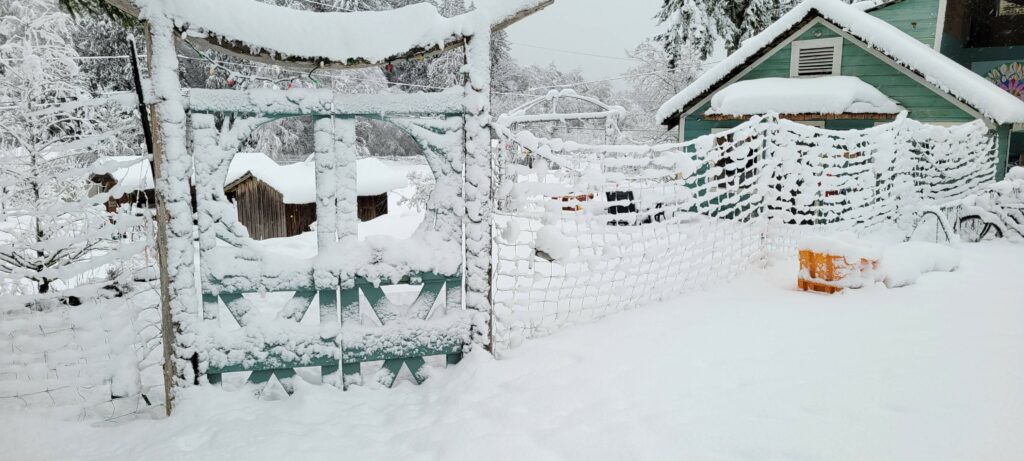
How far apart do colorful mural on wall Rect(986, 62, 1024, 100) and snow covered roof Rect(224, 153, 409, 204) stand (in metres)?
15.4

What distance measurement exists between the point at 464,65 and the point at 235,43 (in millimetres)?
1248

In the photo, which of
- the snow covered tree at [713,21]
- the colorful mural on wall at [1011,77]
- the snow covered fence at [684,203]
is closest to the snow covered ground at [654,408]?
the snow covered fence at [684,203]

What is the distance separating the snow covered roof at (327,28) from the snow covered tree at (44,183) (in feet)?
2.44

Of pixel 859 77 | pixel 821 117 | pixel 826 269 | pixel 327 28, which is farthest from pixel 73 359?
pixel 859 77

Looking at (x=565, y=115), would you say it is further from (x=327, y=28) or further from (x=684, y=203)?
(x=327, y=28)

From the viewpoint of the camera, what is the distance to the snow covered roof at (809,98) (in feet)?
38.5

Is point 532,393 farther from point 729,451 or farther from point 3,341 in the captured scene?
point 3,341

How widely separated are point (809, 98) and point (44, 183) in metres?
12.3

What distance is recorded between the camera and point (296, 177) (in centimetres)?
1532

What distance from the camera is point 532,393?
3.25 meters

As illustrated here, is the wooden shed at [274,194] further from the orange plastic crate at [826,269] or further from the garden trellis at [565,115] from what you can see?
the orange plastic crate at [826,269]

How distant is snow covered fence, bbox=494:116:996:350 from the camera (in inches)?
163

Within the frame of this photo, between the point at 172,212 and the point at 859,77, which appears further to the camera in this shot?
the point at 859,77

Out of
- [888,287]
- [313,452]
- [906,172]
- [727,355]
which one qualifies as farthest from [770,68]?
[313,452]
